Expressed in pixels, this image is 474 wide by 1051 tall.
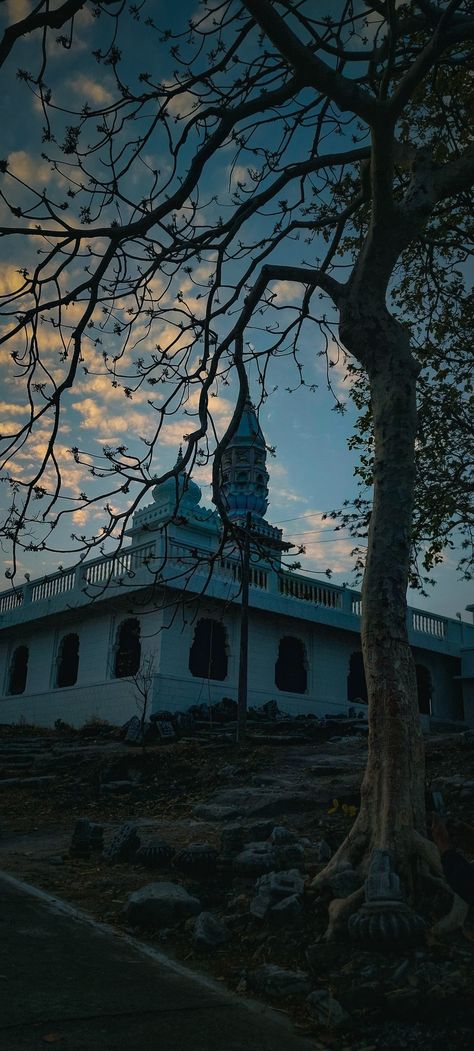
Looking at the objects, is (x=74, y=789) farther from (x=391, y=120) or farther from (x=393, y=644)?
(x=391, y=120)

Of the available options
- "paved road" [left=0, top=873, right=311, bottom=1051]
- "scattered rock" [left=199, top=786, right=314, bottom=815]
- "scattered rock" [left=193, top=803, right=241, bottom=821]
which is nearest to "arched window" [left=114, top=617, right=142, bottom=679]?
"scattered rock" [left=199, top=786, right=314, bottom=815]

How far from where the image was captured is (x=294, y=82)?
5703 millimetres

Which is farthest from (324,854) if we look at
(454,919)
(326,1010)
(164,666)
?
(164,666)

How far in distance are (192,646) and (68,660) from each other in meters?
4.77

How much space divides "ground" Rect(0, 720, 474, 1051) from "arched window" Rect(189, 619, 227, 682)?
268cm

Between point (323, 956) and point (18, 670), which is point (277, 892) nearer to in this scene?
point (323, 956)

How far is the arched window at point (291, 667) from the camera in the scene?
2222 cm

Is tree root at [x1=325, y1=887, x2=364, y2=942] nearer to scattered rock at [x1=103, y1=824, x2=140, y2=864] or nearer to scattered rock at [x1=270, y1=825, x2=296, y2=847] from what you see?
scattered rock at [x1=270, y1=825, x2=296, y2=847]

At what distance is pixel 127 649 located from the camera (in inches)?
789

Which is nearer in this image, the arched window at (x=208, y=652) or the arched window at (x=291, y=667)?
the arched window at (x=208, y=652)

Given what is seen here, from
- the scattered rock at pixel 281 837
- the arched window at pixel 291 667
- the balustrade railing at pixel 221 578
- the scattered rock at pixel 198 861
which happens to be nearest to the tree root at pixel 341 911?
the scattered rock at pixel 198 861

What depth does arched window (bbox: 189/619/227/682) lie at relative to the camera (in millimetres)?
19828

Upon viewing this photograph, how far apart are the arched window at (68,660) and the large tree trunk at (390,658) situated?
17.8 meters

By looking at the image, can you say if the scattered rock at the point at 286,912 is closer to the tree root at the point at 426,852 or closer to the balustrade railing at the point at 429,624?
the tree root at the point at 426,852
